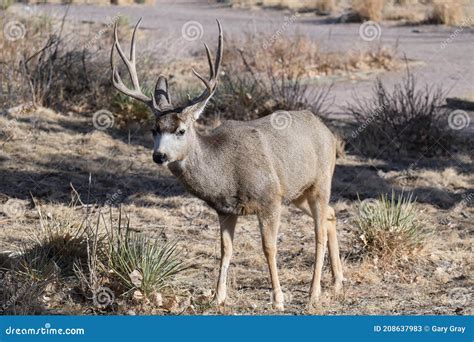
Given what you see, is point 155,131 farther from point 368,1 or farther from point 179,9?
point 179,9

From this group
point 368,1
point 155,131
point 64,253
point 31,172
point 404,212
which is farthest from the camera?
point 368,1

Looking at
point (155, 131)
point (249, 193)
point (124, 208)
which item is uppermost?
point (155, 131)

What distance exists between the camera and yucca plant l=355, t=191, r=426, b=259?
34.5 feet

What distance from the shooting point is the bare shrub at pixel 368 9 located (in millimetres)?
31734

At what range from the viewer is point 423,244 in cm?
1074

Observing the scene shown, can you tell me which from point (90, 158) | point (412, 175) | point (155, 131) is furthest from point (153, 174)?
point (155, 131)

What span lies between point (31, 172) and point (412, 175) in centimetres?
560

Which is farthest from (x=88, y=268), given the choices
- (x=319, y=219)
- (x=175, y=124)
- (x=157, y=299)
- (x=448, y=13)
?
(x=448, y=13)

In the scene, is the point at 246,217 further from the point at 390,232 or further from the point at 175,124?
the point at 175,124

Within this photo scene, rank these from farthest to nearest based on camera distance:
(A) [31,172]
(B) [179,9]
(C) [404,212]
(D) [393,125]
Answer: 1. (B) [179,9]
2. (D) [393,125]
3. (A) [31,172]
4. (C) [404,212]

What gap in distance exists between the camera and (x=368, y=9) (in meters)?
31.9

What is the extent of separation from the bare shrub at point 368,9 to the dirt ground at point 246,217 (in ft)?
39.8

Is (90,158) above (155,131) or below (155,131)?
below

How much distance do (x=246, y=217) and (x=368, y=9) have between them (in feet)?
67.6
